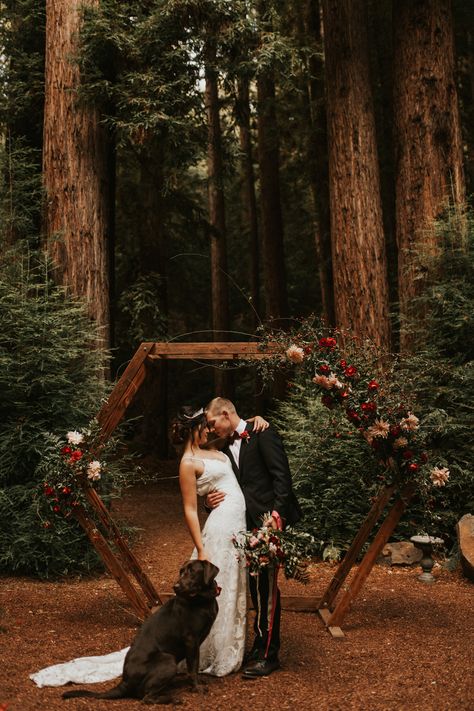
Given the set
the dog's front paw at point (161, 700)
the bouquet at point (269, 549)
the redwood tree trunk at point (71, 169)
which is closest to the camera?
the dog's front paw at point (161, 700)

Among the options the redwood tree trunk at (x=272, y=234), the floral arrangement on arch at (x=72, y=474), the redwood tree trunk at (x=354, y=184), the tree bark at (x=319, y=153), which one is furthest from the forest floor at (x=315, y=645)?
the redwood tree trunk at (x=272, y=234)

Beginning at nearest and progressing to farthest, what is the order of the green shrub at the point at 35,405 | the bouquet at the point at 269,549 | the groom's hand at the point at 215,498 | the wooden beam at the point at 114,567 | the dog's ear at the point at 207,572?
the dog's ear at the point at 207,572
the bouquet at the point at 269,549
the groom's hand at the point at 215,498
the wooden beam at the point at 114,567
the green shrub at the point at 35,405

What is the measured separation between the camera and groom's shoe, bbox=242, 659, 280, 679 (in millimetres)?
5750

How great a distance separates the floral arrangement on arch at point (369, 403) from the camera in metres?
6.62

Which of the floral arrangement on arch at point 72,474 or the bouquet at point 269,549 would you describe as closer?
the bouquet at point 269,549

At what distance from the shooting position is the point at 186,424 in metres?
6.05

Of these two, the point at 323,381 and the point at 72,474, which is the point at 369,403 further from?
the point at 72,474

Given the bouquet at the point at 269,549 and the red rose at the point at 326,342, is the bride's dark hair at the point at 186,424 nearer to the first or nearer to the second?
the bouquet at the point at 269,549

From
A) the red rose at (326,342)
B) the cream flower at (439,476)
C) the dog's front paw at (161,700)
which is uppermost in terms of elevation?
the red rose at (326,342)

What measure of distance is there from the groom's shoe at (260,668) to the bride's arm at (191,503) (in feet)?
2.90

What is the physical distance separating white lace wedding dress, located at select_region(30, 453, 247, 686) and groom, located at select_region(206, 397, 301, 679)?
0.31ft

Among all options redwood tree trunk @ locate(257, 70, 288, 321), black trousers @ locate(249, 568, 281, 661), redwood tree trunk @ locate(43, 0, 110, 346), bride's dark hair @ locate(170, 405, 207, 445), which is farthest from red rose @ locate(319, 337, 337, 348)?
redwood tree trunk @ locate(257, 70, 288, 321)

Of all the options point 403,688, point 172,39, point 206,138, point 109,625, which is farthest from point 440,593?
point 172,39

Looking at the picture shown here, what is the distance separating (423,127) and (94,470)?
7149 millimetres
